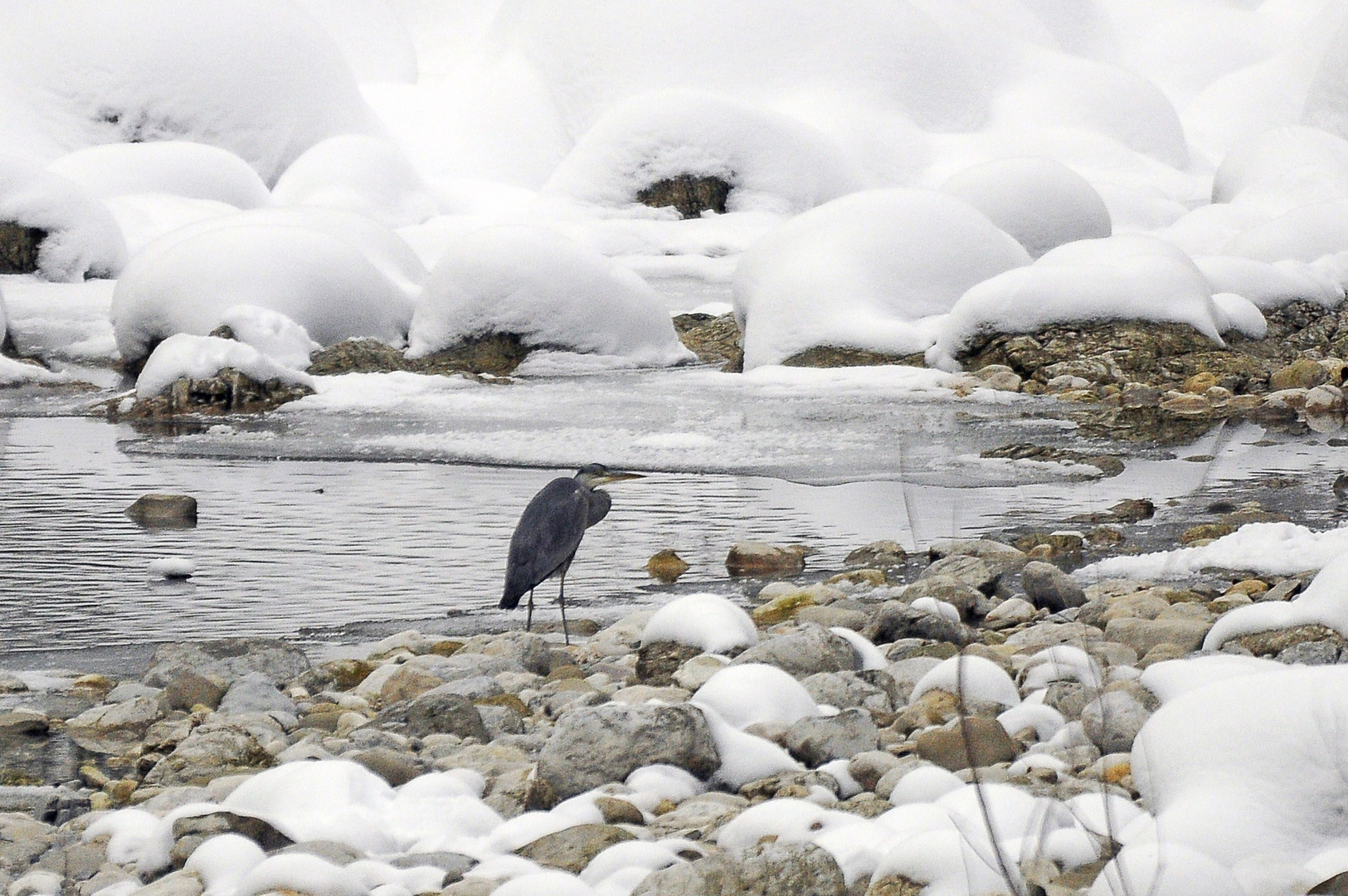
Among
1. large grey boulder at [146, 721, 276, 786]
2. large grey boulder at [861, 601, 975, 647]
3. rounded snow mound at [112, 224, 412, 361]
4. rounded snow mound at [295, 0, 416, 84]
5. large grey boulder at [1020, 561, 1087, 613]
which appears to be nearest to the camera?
large grey boulder at [146, 721, 276, 786]

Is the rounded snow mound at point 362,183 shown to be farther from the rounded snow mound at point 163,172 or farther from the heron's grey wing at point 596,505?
the heron's grey wing at point 596,505

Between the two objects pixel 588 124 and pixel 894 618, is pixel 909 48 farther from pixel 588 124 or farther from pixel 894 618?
pixel 894 618

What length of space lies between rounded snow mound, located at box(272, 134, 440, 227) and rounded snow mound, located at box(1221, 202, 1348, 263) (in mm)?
15080

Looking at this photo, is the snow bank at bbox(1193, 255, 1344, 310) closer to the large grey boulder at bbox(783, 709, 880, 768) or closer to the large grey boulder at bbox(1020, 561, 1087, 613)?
the large grey boulder at bbox(1020, 561, 1087, 613)

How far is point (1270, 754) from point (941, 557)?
3.45 m

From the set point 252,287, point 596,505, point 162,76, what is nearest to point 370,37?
point 162,76

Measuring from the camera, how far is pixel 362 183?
27.2 m

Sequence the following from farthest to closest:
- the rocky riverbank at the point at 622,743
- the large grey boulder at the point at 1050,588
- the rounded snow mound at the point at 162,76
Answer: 1. the rounded snow mound at the point at 162,76
2. the large grey boulder at the point at 1050,588
3. the rocky riverbank at the point at 622,743

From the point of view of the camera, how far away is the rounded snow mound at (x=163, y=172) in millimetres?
23516

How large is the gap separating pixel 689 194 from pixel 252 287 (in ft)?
48.2

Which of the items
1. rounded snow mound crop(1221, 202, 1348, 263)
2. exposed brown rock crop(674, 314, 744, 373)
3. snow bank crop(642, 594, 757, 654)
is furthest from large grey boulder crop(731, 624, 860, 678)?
rounded snow mound crop(1221, 202, 1348, 263)

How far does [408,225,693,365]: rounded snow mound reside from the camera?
13672mm

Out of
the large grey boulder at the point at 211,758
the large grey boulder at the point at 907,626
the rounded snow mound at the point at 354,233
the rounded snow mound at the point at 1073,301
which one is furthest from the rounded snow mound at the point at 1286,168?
the large grey boulder at the point at 211,758

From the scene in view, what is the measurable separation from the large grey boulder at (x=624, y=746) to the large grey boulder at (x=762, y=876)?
714mm
